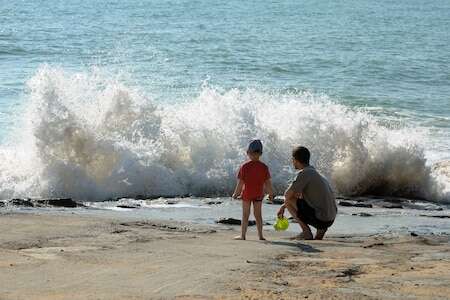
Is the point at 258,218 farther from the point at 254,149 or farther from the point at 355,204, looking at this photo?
the point at 355,204

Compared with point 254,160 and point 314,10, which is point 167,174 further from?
point 314,10

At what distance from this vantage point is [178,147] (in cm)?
1477

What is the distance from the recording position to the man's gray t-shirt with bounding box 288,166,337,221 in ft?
30.8

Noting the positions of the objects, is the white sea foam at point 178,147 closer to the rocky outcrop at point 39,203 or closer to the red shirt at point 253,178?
the rocky outcrop at point 39,203

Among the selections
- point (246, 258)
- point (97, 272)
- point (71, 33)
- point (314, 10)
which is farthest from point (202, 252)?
point (314, 10)

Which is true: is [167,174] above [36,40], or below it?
below

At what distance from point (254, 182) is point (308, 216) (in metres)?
0.73

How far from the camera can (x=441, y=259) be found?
7.83 meters

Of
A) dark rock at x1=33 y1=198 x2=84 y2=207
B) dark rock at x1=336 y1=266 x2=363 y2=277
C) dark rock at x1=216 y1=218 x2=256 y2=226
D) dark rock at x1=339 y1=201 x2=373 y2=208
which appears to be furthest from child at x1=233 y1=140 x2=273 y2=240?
dark rock at x1=339 y1=201 x2=373 y2=208

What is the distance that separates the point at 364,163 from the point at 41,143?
507 centimetres

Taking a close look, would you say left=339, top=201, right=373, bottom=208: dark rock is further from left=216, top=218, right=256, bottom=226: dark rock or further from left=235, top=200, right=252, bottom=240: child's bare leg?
left=235, top=200, right=252, bottom=240: child's bare leg

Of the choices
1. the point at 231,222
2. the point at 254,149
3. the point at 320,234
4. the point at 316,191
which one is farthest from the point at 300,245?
the point at 231,222

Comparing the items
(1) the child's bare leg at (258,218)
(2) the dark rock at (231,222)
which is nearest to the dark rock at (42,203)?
(2) the dark rock at (231,222)

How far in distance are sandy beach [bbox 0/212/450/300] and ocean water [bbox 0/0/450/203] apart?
4.51 metres
